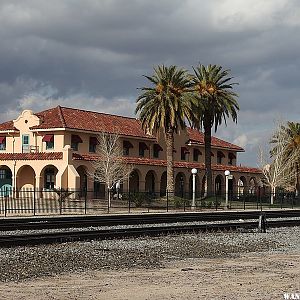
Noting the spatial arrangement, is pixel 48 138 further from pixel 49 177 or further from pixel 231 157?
pixel 231 157

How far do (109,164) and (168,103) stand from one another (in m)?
8.20

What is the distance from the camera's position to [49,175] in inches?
2451

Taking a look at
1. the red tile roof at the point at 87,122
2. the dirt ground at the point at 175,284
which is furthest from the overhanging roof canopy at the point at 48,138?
the dirt ground at the point at 175,284

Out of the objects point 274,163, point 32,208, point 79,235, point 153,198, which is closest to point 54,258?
point 79,235

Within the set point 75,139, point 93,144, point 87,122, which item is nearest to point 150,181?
point 93,144

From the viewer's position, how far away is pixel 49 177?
62188 millimetres

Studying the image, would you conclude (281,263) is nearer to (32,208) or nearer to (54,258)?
(54,258)

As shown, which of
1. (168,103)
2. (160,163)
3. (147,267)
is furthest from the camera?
(160,163)

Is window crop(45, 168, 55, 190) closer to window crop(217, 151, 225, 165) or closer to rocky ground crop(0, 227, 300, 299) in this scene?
window crop(217, 151, 225, 165)

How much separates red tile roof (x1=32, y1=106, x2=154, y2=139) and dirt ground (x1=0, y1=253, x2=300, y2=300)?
46469 millimetres

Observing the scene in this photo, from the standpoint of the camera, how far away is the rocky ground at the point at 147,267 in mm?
12492

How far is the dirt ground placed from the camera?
39.2ft

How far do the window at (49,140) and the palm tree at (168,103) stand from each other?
9.49 m

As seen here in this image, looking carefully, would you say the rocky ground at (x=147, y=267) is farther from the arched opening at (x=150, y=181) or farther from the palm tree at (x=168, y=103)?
the arched opening at (x=150, y=181)
